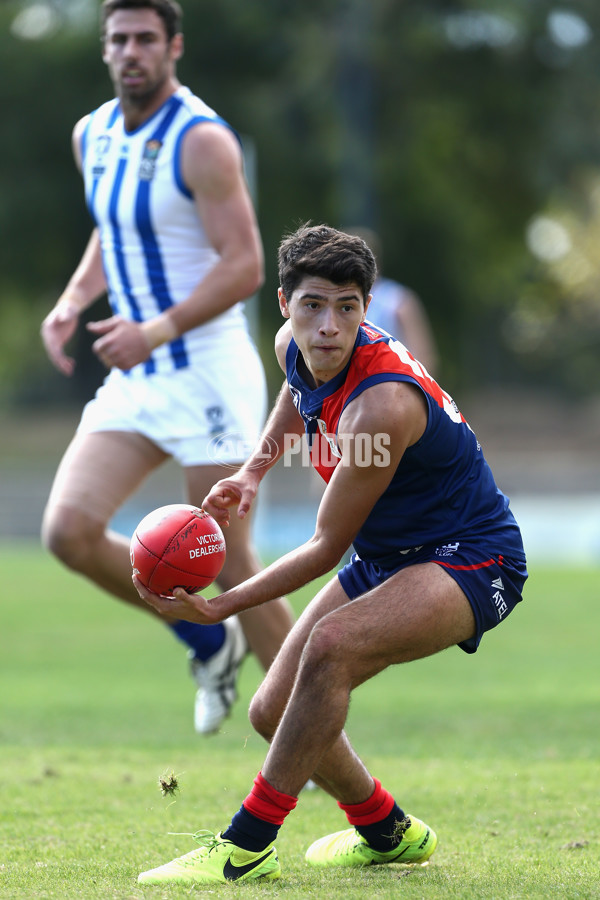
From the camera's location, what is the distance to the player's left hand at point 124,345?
532cm

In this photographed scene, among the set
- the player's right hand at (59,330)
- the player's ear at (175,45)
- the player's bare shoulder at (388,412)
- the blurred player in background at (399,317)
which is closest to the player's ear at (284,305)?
the player's bare shoulder at (388,412)

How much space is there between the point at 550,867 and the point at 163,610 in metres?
1.50

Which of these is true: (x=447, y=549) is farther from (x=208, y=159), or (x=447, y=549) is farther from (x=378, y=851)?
(x=208, y=159)

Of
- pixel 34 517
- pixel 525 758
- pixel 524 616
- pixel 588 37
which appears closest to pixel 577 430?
pixel 588 37

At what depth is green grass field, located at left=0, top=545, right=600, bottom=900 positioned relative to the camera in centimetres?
397

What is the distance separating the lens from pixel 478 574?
3.96 metres

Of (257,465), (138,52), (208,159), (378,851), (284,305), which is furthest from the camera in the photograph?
(138,52)

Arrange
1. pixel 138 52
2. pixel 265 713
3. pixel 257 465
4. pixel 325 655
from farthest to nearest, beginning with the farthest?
1. pixel 138 52
2. pixel 257 465
3. pixel 265 713
4. pixel 325 655

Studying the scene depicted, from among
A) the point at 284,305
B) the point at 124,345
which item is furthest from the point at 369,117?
the point at 284,305

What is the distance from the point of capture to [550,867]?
4.04m

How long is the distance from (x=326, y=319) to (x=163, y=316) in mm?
1771

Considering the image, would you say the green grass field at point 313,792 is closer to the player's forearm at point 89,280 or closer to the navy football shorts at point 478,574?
the navy football shorts at point 478,574

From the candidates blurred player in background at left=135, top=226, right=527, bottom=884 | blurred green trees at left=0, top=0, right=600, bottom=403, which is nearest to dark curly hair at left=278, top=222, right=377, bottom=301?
blurred player in background at left=135, top=226, right=527, bottom=884

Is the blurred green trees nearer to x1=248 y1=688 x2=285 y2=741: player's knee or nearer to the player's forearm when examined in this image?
the player's forearm
